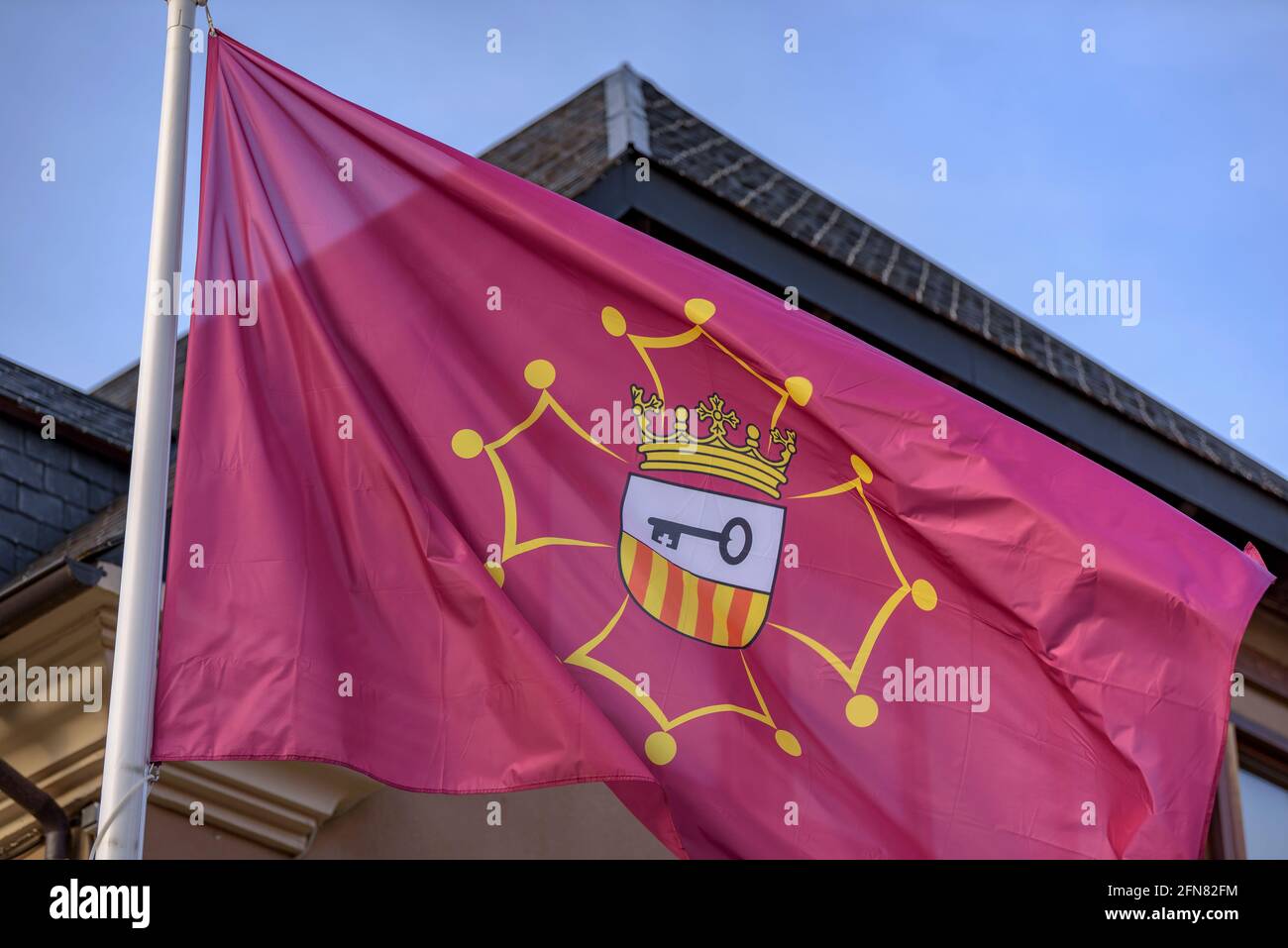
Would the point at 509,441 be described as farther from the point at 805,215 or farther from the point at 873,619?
the point at 805,215

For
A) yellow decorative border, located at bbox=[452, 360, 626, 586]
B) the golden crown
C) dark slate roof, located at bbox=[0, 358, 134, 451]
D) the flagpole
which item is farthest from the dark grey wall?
the golden crown

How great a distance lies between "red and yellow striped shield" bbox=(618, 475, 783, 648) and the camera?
15.7ft

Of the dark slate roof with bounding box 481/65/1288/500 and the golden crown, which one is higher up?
the dark slate roof with bounding box 481/65/1288/500

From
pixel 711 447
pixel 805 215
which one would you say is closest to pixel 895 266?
pixel 805 215

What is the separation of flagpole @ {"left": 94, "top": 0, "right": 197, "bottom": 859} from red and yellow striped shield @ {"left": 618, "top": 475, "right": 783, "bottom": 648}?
49.5 inches

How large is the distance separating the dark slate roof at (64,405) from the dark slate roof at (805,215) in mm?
2330

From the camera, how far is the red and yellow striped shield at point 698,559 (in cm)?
478

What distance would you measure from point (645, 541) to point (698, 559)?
0.16m

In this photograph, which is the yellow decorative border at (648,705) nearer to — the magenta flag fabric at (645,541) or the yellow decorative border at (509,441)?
the magenta flag fabric at (645,541)

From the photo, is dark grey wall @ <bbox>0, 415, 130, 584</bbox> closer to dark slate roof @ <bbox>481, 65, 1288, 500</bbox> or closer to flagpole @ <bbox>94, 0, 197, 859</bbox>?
dark slate roof @ <bbox>481, 65, 1288, 500</bbox>

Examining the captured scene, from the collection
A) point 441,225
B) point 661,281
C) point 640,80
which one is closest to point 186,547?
point 441,225
